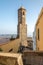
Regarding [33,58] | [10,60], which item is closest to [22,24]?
[33,58]

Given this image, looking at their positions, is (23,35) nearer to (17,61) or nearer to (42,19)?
(42,19)

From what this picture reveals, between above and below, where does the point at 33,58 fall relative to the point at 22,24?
below

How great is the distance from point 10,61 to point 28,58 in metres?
0.37

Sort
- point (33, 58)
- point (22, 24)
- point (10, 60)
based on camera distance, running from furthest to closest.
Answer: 1. point (22, 24)
2. point (33, 58)
3. point (10, 60)

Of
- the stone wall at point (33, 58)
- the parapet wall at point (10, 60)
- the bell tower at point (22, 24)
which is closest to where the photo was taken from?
the parapet wall at point (10, 60)

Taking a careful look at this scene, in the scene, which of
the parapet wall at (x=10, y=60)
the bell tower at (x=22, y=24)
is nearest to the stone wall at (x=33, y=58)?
the parapet wall at (x=10, y=60)

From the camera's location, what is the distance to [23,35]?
27.9 metres

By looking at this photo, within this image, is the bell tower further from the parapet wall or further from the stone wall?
the parapet wall

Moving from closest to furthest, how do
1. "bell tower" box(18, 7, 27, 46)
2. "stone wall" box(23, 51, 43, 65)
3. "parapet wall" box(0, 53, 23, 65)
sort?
"parapet wall" box(0, 53, 23, 65) → "stone wall" box(23, 51, 43, 65) → "bell tower" box(18, 7, 27, 46)

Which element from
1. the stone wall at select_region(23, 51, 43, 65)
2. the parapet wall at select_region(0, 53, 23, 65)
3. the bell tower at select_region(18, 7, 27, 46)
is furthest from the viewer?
the bell tower at select_region(18, 7, 27, 46)

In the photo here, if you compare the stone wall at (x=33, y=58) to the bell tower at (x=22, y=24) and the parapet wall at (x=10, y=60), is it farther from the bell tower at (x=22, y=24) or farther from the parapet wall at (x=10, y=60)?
the bell tower at (x=22, y=24)

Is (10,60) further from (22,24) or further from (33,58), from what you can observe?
(22,24)

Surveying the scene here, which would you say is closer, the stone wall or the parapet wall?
the parapet wall

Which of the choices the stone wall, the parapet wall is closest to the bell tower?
the stone wall
